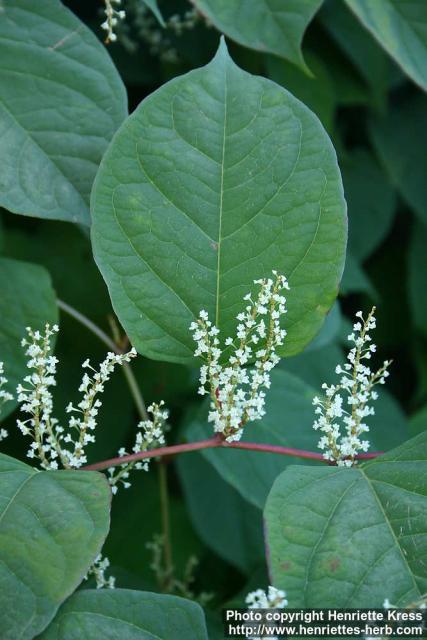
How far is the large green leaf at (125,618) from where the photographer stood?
911 millimetres

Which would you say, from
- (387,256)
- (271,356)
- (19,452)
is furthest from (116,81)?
(387,256)

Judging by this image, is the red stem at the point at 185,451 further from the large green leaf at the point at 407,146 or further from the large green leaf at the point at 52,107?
the large green leaf at the point at 407,146

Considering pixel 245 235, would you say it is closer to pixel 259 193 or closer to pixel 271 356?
pixel 259 193

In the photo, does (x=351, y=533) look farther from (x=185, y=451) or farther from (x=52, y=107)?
(x=52, y=107)

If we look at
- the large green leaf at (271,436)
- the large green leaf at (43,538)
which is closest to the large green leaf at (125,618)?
the large green leaf at (43,538)

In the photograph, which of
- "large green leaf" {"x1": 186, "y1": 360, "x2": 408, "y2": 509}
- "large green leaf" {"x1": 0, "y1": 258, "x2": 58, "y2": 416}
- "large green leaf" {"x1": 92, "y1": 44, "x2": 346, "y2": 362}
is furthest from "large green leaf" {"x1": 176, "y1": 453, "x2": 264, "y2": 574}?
"large green leaf" {"x1": 92, "y1": 44, "x2": 346, "y2": 362}

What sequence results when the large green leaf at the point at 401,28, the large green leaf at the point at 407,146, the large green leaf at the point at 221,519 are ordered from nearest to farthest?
the large green leaf at the point at 401,28 → the large green leaf at the point at 221,519 → the large green leaf at the point at 407,146

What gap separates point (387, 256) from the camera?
2.55m

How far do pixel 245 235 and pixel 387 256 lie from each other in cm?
154

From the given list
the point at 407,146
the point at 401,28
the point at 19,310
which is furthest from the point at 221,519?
the point at 407,146

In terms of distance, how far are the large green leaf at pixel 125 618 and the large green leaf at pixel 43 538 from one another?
7 cm

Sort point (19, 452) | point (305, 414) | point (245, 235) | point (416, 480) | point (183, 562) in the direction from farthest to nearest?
point (183, 562) → point (19, 452) → point (305, 414) → point (245, 235) → point (416, 480)

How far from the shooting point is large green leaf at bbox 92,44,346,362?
3.52 feet

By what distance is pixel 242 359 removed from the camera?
1009mm
